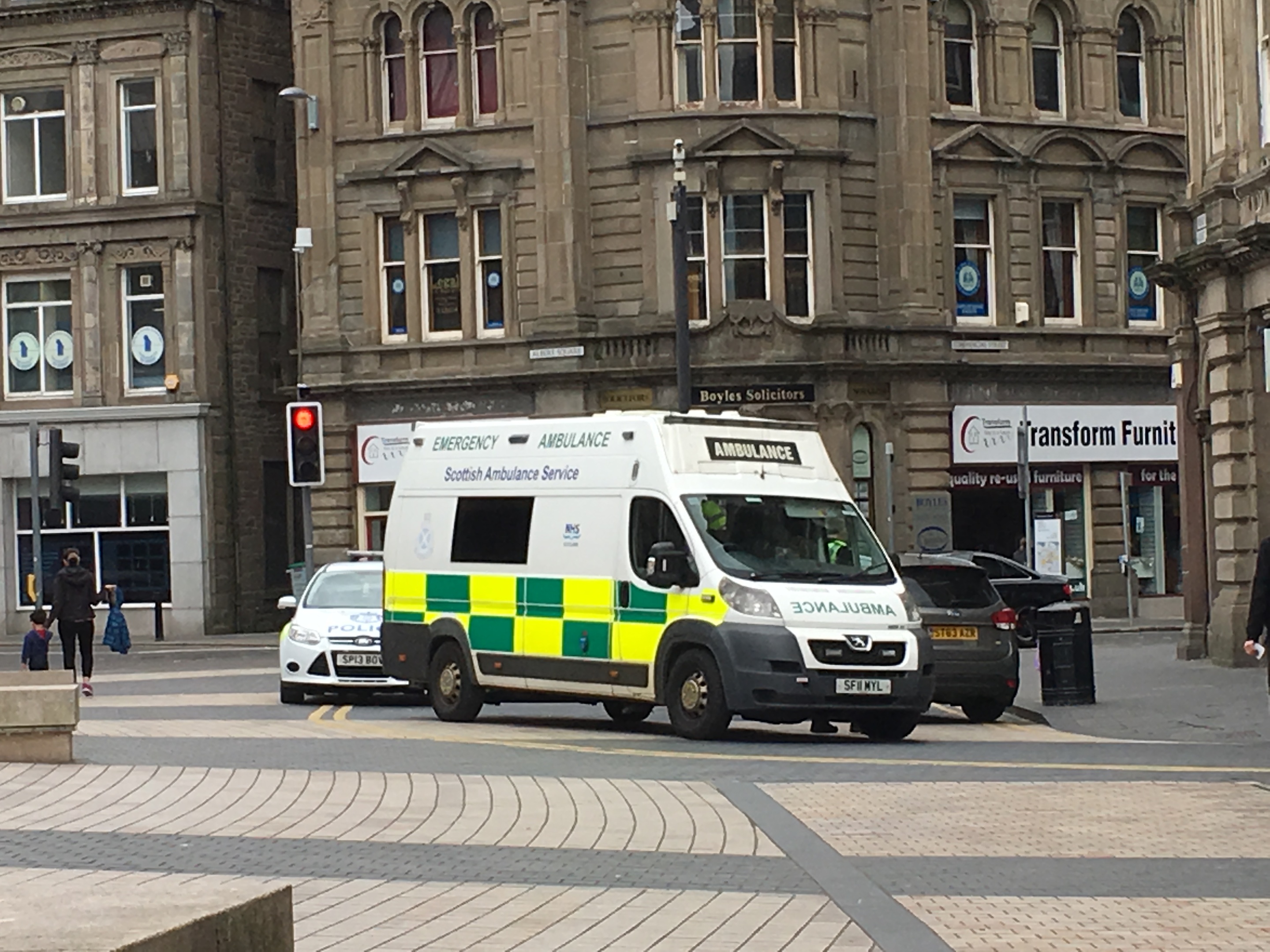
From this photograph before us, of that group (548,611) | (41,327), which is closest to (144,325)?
(41,327)

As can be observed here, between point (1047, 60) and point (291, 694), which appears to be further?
point (1047, 60)

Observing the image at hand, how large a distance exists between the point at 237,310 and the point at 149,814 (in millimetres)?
37461

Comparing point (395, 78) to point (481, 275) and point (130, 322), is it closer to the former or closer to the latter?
point (481, 275)

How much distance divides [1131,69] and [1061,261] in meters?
4.20

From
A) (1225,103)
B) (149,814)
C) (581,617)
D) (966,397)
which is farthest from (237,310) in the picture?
(149,814)

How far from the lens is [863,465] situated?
44969 mm

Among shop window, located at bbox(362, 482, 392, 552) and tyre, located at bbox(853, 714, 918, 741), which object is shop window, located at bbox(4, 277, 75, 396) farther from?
tyre, located at bbox(853, 714, 918, 741)

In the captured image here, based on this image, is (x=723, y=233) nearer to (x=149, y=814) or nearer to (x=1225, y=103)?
(x=1225, y=103)

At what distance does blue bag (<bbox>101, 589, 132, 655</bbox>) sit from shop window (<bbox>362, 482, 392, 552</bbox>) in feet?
17.7

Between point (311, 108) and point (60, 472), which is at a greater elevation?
point (311, 108)

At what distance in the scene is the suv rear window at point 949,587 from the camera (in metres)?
22.4

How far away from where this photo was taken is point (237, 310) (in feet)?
165

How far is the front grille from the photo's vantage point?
19.2m

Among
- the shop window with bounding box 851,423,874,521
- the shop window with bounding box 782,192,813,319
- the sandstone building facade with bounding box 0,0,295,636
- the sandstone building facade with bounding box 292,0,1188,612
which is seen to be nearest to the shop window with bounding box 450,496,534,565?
the sandstone building facade with bounding box 292,0,1188,612
